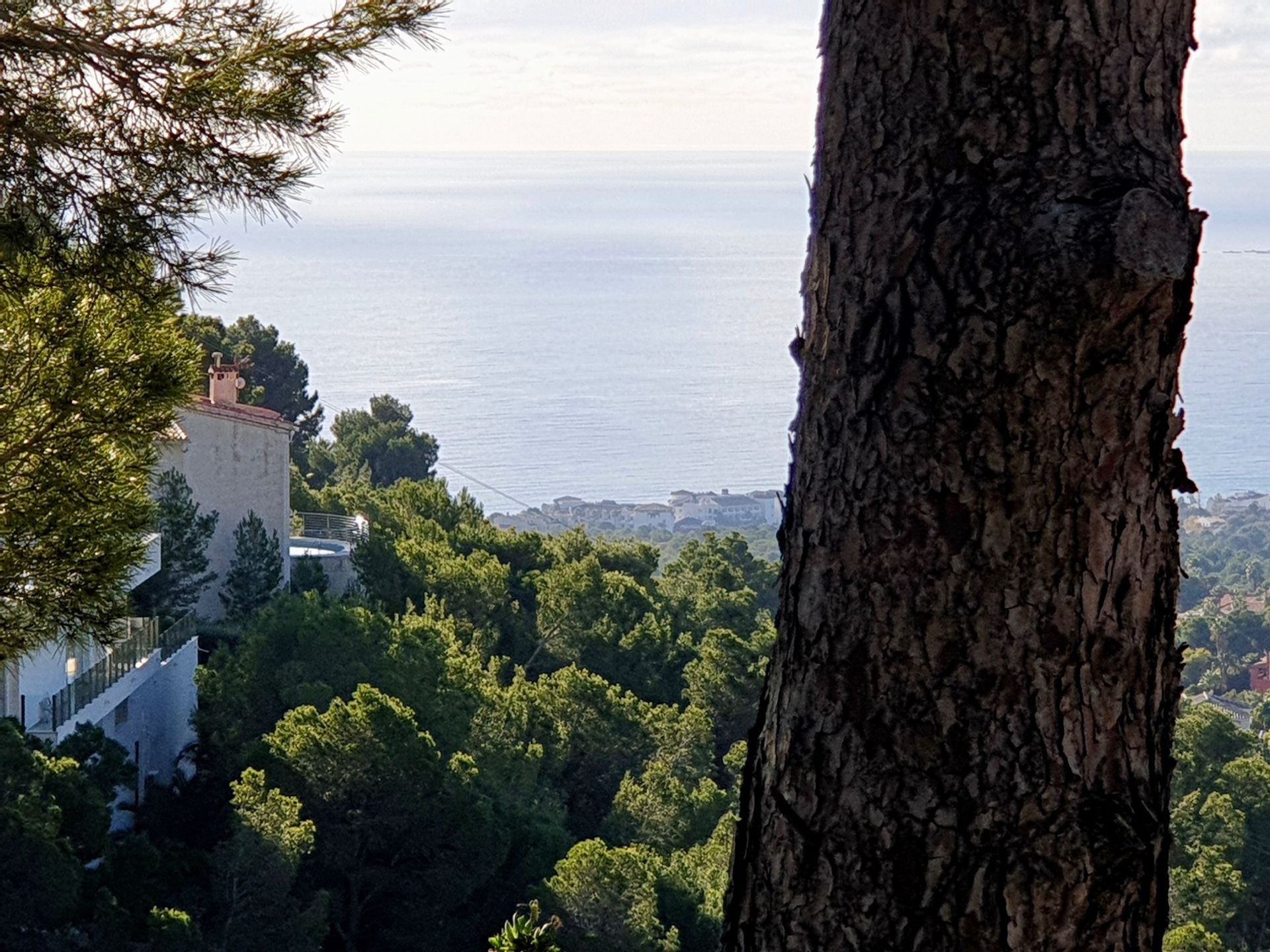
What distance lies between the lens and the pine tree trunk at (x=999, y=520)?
1591 mm

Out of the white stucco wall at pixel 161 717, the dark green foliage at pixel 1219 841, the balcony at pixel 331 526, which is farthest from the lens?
the balcony at pixel 331 526

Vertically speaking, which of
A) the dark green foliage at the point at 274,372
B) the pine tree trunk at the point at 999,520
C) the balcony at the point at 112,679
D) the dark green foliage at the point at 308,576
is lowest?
the balcony at the point at 112,679

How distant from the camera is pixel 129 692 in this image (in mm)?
14547

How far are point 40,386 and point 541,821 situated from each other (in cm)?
1102

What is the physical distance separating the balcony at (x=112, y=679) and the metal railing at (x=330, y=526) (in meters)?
9.50

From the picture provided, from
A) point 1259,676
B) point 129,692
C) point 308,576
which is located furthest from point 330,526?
point 1259,676

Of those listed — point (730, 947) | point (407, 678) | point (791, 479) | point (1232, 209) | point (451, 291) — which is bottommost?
point (407, 678)

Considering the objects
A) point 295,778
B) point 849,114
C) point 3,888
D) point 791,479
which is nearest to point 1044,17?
point 849,114

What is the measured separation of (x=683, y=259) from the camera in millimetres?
170500

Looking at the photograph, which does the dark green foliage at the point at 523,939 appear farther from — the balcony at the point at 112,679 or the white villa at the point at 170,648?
the balcony at the point at 112,679

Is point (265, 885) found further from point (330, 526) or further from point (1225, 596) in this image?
point (1225, 596)

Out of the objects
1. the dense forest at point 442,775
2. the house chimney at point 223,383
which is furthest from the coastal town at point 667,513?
the house chimney at point 223,383

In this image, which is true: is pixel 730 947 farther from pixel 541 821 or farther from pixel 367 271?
pixel 367 271

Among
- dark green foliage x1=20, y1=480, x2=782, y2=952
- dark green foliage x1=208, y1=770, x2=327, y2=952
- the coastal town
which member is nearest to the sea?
the coastal town
